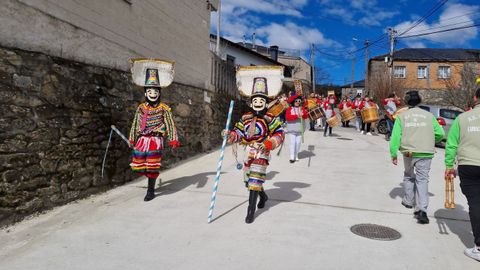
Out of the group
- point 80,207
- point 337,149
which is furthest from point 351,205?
point 337,149

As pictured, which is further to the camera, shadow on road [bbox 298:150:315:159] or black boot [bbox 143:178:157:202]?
shadow on road [bbox 298:150:315:159]

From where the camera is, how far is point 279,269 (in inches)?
137

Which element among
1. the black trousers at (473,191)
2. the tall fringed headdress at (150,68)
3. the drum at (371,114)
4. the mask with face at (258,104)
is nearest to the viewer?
the black trousers at (473,191)

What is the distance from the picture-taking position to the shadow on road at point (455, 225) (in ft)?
14.6

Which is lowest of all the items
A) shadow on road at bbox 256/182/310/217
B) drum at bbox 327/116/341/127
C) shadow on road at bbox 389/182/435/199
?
shadow on road at bbox 256/182/310/217

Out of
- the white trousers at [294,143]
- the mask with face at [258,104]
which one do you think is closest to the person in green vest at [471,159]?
the mask with face at [258,104]

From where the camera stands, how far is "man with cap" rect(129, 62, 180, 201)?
227 inches

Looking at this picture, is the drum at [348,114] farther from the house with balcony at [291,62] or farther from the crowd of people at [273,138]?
the house with balcony at [291,62]

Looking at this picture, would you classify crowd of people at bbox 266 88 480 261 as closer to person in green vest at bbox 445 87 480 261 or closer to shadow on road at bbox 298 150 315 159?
person in green vest at bbox 445 87 480 261

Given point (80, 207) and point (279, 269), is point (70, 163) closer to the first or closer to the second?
point (80, 207)

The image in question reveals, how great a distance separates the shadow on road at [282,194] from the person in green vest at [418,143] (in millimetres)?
1839

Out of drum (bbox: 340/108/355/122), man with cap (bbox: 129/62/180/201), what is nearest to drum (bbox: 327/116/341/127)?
drum (bbox: 340/108/355/122)

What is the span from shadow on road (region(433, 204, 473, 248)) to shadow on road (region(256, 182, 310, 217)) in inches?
82.3

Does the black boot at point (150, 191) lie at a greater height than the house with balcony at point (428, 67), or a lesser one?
lesser
